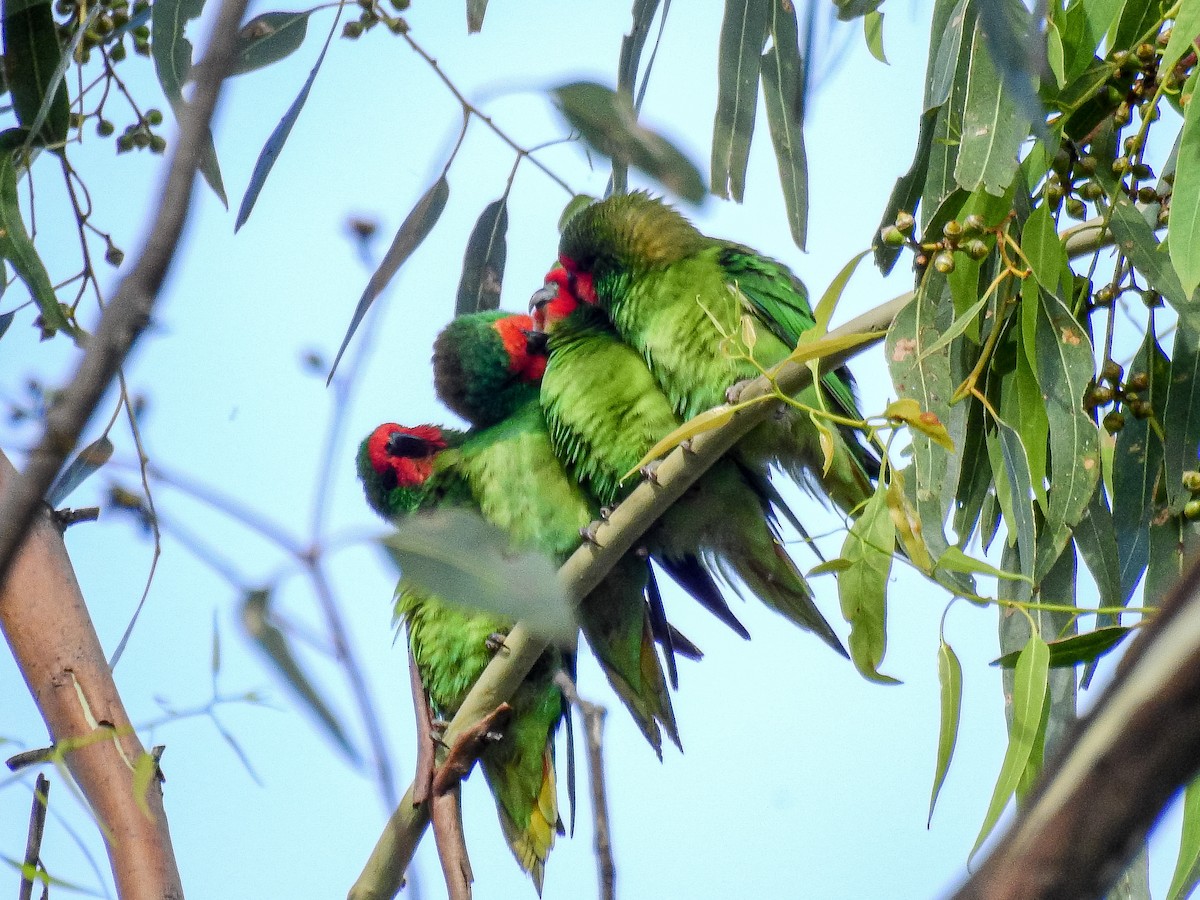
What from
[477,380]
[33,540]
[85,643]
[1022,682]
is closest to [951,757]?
[1022,682]

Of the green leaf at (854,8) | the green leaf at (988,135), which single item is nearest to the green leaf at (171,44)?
the green leaf at (854,8)

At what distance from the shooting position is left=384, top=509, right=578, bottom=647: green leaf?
0.84m

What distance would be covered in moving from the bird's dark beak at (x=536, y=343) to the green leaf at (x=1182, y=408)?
144 centimetres

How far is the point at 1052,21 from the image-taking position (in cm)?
169

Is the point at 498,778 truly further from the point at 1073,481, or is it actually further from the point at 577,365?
the point at 1073,481

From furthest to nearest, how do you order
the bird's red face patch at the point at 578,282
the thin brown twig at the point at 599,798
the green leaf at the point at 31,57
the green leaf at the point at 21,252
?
the bird's red face patch at the point at 578,282
the green leaf at the point at 31,57
the green leaf at the point at 21,252
the thin brown twig at the point at 599,798

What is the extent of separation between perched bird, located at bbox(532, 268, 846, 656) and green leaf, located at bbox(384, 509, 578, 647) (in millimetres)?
1556

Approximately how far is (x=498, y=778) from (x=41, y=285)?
4.69 feet

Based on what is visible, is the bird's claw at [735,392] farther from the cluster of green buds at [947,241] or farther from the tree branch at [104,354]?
the tree branch at [104,354]

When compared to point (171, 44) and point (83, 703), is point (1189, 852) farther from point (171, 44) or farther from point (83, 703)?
point (171, 44)

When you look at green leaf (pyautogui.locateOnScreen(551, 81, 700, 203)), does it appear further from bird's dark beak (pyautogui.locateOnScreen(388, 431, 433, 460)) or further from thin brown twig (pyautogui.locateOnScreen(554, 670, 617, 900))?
bird's dark beak (pyautogui.locateOnScreen(388, 431, 433, 460))

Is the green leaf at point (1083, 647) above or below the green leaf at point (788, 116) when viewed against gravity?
below

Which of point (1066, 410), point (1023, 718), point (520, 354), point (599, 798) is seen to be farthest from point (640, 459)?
point (599, 798)

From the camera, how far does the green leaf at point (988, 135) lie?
5.35 ft
